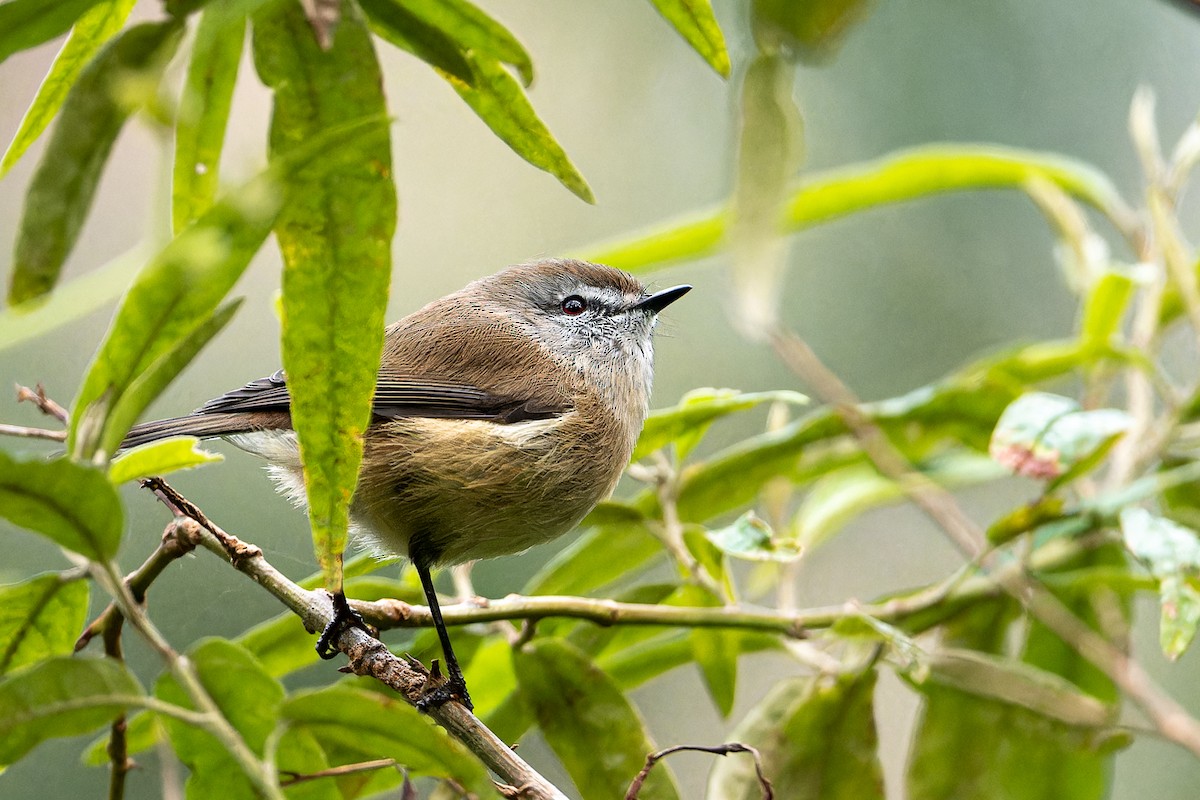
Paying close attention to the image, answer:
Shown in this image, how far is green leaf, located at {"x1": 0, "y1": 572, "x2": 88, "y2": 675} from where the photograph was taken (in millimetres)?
1272

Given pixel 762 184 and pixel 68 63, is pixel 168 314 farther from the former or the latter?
pixel 762 184

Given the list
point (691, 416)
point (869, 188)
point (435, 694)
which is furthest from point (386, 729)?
point (869, 188)

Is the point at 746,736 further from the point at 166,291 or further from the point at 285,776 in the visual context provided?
the point at 166,291

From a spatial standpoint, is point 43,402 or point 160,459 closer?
point 160,459

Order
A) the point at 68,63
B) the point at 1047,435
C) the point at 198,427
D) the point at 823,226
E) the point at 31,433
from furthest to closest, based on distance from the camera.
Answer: the point at 823,226 < the point at 198,427 < the point at 1047,435 < the point at 31,433 < the point at 68,63

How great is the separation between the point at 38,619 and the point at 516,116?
2.65ft

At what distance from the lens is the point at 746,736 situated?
6.40ft

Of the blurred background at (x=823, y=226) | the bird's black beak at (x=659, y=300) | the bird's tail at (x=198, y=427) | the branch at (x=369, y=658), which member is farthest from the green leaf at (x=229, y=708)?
the blurred background at (x=823, y=226)

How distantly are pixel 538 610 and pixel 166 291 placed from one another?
789 millimetres

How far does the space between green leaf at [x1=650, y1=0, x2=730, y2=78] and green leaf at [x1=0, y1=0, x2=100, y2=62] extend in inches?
19.6

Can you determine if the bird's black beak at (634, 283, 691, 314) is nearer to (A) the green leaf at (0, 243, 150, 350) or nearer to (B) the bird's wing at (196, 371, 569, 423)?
(B) the bird's wing at (196, 371, 569, 423)

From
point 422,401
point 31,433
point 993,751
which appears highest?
point 31,433

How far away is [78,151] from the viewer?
856mm

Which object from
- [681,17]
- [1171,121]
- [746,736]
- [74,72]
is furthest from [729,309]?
[1171,121]
